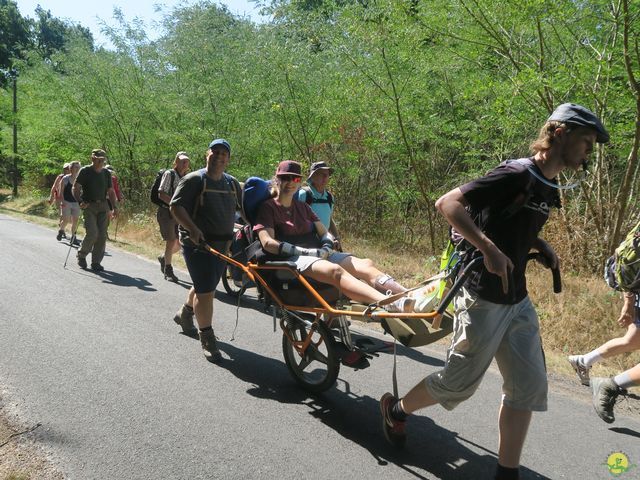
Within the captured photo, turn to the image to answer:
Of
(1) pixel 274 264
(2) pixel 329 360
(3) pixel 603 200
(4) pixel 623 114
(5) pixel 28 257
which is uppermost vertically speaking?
(4) pixel 623 114

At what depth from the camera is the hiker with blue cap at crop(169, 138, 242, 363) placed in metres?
5.08

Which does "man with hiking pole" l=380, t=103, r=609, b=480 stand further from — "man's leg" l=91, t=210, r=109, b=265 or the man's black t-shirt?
"man's leg" l=91, t=210, r=109, b=265

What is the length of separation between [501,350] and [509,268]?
54cm

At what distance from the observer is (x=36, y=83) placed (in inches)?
942

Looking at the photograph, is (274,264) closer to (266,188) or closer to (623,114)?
(266,188)

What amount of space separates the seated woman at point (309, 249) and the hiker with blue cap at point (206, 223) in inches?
27.9

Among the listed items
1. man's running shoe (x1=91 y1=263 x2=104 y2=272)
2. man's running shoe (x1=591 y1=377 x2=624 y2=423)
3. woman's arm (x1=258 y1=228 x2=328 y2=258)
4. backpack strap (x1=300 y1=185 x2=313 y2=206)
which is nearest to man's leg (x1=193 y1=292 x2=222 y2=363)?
woman's arm (x1=258 y1=228 x2=328 y2=258)

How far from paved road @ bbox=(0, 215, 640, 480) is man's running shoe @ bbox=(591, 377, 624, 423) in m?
0.08

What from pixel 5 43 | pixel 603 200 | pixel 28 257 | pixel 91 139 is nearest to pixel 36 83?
pixel 91 139

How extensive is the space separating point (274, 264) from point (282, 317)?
0.61 meters

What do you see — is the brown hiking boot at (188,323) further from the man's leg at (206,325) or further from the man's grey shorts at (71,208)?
the man's grey shorts at (71,208)

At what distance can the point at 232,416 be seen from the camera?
12.9ft

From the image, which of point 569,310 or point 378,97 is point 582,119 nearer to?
point 569,310

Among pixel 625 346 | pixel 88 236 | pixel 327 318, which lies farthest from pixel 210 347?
pixel 88 236
